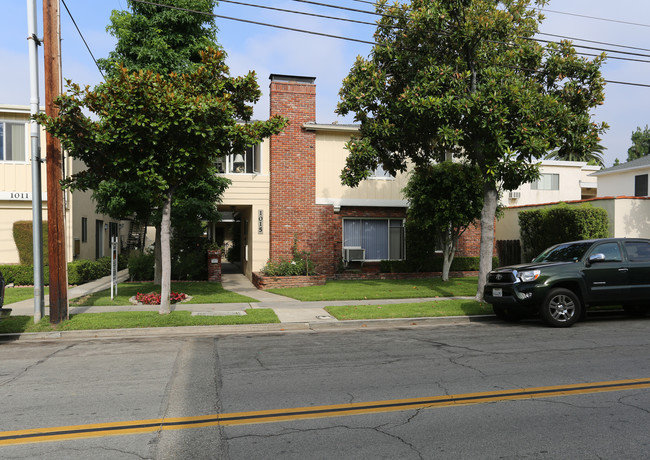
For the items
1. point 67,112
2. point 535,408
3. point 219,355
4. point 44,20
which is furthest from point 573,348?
point 44,20

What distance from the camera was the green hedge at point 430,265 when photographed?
20.1 metres

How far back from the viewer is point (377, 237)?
67.4 feet

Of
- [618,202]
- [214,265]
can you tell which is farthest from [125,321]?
[618,202]

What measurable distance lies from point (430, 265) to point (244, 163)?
882 cm

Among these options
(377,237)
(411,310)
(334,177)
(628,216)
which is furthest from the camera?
(377,237)

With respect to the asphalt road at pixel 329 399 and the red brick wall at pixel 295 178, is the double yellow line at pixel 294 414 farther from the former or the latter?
the red brick wall at pixel 295 178

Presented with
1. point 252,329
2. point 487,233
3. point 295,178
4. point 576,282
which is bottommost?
point 252,329

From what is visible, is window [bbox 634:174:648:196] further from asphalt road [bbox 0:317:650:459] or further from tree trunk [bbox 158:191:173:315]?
tree trunk [bbox 158:191:173:315]

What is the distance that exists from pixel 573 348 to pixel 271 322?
19.2 feet

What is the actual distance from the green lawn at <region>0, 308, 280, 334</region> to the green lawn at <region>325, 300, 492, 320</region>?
5.72 feet

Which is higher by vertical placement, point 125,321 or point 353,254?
point 353,254

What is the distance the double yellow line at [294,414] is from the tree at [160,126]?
6.46 meters

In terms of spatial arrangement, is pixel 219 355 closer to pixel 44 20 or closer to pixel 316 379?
pixel 316 379

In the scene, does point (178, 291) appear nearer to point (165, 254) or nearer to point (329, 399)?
point (165, 254)
